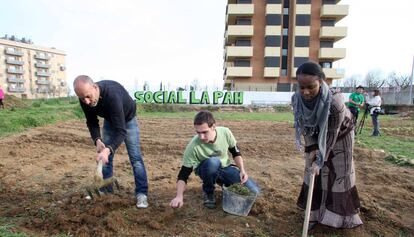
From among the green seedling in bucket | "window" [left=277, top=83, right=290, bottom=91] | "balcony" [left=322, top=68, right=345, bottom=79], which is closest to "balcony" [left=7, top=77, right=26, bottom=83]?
"window" [left=277, top=83, right=290, bottom=91]

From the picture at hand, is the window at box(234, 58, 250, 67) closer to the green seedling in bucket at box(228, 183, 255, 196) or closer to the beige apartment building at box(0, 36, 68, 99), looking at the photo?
the green seedling in bucket at box(228, 183, 255, 196)

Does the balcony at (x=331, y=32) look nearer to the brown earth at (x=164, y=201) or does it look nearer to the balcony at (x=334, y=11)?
the balcony at (x=334, y=11)

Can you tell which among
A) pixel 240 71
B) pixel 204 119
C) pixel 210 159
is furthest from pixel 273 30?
pixel 204 119

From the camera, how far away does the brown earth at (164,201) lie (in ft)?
9.26

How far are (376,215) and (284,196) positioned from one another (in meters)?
1.01

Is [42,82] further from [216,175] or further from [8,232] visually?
[216,175]

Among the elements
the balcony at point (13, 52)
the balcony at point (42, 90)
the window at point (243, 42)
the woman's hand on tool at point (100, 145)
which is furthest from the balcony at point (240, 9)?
the balcony at point (13, 52)

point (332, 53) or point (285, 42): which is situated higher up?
point (285, 42)

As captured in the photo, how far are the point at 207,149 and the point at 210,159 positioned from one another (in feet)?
0.37

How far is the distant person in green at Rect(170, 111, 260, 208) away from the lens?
2.84 m

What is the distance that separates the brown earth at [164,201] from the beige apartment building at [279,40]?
30.7m

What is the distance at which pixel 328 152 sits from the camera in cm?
251

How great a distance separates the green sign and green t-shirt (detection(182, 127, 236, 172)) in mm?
23590

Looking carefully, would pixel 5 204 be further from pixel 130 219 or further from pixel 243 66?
pixel 243 66
